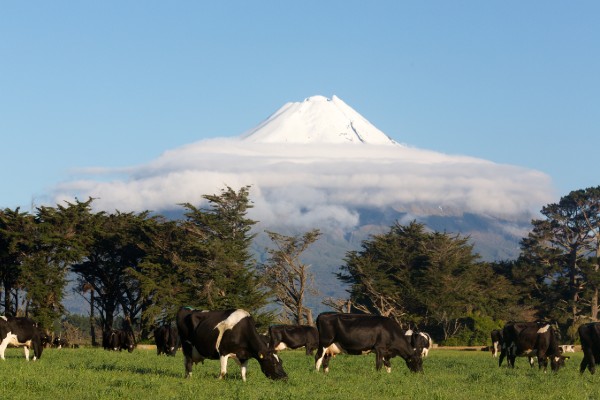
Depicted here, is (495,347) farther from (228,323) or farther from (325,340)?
(228,323)

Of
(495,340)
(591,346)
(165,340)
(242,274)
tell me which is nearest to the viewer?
(591,346)

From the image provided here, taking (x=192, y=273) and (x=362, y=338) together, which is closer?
(x=362, y=338)

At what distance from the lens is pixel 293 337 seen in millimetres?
48125

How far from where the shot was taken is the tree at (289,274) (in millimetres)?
88125

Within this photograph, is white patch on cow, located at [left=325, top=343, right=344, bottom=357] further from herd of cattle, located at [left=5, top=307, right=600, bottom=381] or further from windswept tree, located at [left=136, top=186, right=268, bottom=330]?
windswept tree, located at [left=136, top=186, right=268, bottom=330]

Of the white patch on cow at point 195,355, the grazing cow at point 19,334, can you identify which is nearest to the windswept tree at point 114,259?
the grazing cow at point 19,334

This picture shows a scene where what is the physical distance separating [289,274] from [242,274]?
11.3m

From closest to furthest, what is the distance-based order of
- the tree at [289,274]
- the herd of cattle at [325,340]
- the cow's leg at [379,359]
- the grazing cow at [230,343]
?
the grazing cow at [230,343] → the herd of cattle at [325,340] → the cow's leg at [379,359] → the tree at [289,274]

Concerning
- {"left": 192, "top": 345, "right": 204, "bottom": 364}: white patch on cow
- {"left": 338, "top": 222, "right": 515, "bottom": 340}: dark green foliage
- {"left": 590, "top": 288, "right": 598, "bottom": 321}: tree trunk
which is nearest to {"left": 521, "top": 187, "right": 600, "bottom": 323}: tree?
{"left": 590, "top": 288, "right": 598, "bottom": 321}: tree trunk

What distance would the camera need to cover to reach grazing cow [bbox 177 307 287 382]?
25609 millimetres

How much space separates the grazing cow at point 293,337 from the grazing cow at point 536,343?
13694 mm

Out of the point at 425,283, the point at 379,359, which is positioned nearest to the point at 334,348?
the point at 379,359

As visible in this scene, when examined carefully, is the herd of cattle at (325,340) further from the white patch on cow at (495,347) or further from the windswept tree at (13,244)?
the windswept tree at (13,244)

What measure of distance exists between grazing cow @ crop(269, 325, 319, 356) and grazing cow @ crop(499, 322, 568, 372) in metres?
13.7
